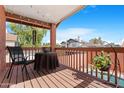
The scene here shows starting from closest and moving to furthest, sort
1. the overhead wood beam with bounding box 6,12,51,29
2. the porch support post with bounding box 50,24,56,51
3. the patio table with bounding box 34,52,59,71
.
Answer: the patio table with bounding box 34,52,59,71 < the overhead wood beam with bounding box 6,12,51,29 < the porch support post with bounding box 50,24,56,51

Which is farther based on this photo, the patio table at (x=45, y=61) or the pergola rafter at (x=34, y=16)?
the pergola rafter at (x=34, y=16)

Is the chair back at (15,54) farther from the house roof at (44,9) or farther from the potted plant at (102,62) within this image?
the potted plant at (102,62)

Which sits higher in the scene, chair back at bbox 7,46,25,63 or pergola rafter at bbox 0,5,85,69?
pergola rafter at bbox 0,5,85,69

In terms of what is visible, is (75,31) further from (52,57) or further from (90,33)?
(52,57)

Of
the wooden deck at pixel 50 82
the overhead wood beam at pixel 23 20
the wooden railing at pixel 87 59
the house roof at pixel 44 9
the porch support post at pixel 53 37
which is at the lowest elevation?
the wooden deck at pixel 50 82

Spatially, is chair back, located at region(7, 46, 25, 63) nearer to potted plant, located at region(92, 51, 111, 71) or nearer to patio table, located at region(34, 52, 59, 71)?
patio table, located at region(34, 52, 59, 71)

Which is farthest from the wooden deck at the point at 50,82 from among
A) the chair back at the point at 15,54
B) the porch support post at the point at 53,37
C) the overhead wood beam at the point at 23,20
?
the porch support post at the point at 53,37

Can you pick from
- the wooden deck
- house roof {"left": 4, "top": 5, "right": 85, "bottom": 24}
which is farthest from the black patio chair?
house roof {"left": 4, "top": 5, "right": 85, "bottom": 24}

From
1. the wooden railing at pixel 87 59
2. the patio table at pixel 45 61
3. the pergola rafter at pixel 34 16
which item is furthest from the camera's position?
the pergola rafter at pixel 34 16
